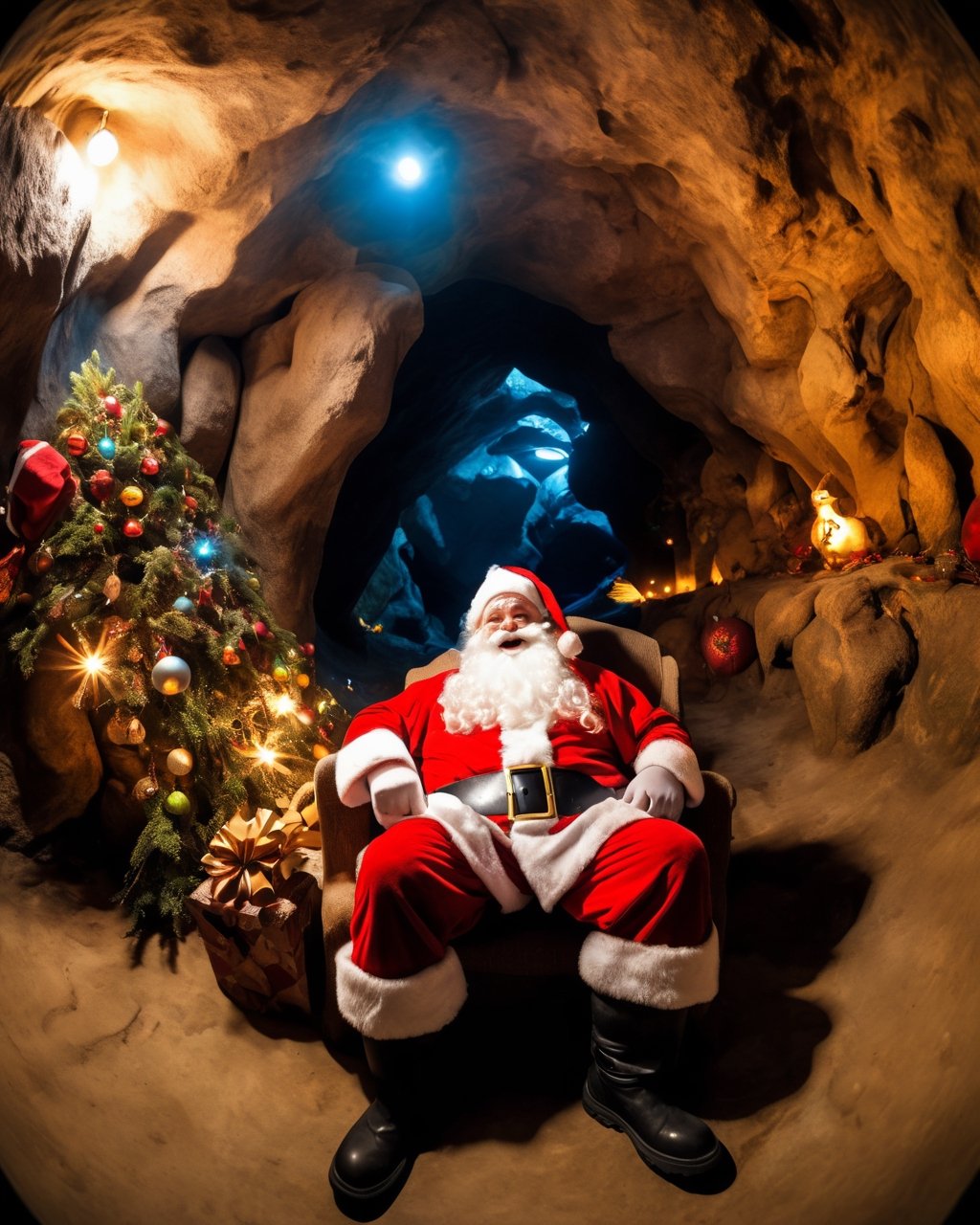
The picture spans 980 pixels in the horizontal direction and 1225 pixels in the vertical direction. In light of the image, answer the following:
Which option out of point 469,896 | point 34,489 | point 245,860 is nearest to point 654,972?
point 469,896

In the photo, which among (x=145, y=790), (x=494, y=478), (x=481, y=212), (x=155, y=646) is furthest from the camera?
(x=494, y=478)

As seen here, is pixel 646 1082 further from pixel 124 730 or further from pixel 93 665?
pixel 93 665

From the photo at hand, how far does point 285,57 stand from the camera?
3.37 m

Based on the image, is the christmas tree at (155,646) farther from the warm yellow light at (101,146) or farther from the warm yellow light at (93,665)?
the warm yellow light at (101,146)

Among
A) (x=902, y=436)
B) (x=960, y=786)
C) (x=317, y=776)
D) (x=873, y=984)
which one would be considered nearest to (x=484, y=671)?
(x=317, y=776)

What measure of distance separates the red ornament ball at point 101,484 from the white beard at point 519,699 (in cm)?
169

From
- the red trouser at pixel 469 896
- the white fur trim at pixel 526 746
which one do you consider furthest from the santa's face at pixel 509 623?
the red trouser at pixel 469 896

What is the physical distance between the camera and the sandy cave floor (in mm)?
1812

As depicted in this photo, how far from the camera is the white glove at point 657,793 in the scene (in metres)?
2.26

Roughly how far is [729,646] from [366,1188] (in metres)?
4.83

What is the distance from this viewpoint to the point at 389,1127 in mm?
1978

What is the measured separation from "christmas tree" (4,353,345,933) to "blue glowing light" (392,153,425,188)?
249 cm

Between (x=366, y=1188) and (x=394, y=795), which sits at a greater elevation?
(x=394, y=795)

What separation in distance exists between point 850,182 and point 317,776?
3717 millimetres
